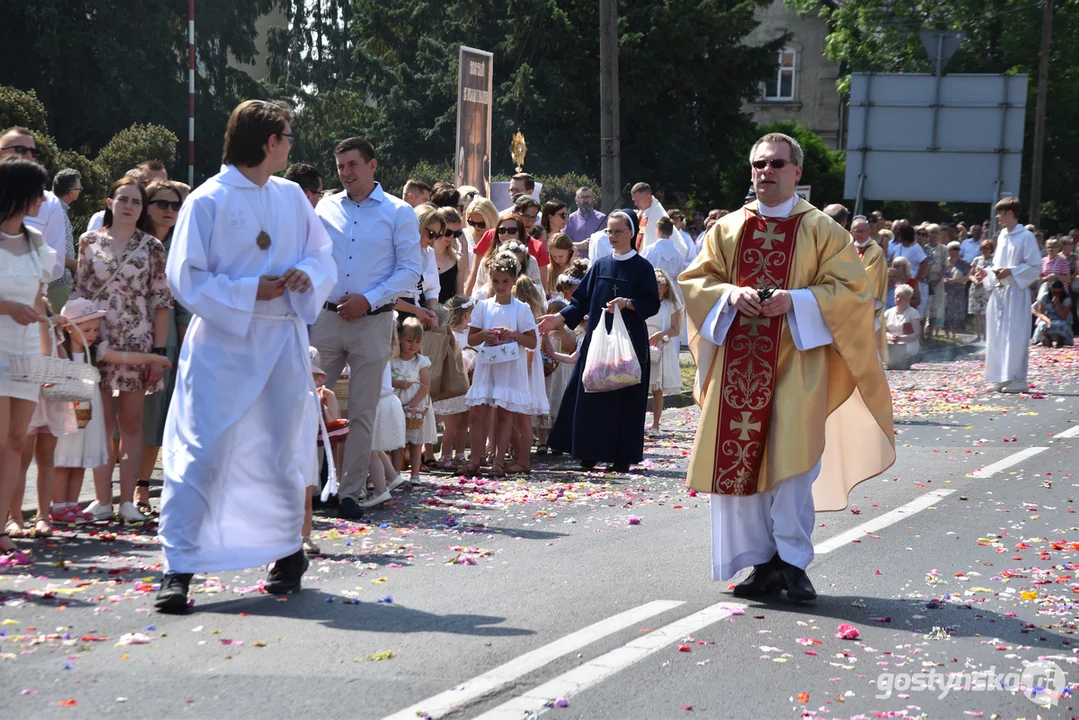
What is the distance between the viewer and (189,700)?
202 inches

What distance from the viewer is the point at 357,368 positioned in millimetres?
9375

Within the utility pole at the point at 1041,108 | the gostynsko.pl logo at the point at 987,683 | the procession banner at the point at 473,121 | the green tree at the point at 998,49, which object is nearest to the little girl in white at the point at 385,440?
the gostynsko.pl logo at the point at 987,683

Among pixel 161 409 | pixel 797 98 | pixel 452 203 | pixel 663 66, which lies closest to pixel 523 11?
pixel 663 66

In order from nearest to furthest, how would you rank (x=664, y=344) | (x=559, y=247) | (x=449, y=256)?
(x=449, y=256) < (x=559, y=247) < (x=664, y=344)

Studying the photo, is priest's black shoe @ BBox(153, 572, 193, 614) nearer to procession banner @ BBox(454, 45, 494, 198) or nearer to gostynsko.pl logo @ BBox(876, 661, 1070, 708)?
gostynsko.pl logo @ BBox(876, 661, 1070, 708)

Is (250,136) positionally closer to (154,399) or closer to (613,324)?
(154,399)

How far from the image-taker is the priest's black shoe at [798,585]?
22.6 ft

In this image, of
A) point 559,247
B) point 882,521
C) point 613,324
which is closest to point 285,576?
point 882,521

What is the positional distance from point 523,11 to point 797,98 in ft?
64.4

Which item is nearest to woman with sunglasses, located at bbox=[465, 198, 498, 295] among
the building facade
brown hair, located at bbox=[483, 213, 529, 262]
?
brown hair, located at bbox=[483, 213, 529, 262]

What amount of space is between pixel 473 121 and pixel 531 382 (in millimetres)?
7725

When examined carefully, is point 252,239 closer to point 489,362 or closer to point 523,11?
point 489,362

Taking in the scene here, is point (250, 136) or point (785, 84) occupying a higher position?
point (785, 84)

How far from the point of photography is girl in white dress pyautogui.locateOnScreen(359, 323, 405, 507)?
384 inches
